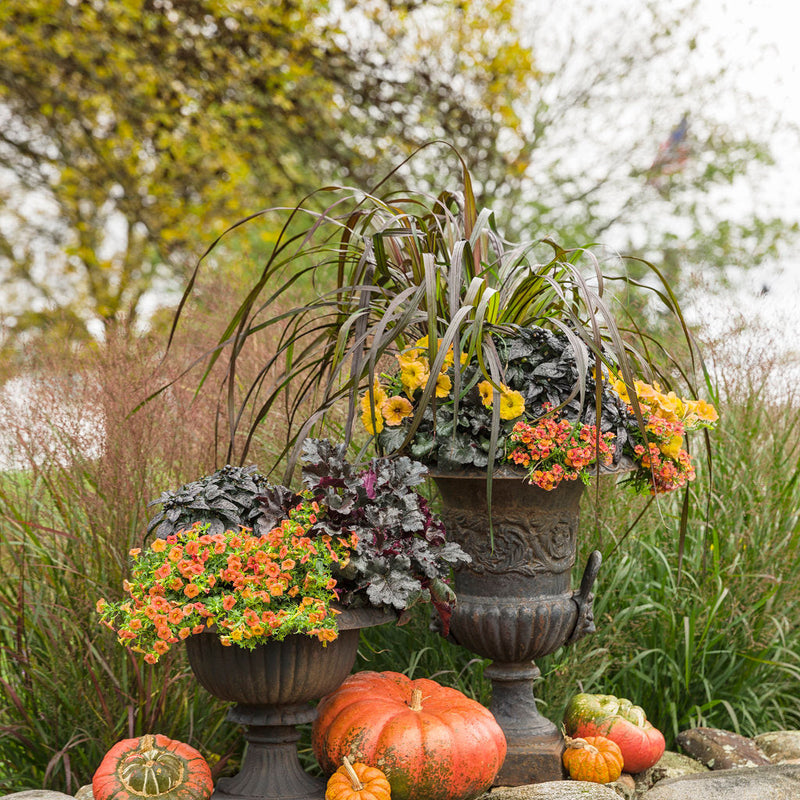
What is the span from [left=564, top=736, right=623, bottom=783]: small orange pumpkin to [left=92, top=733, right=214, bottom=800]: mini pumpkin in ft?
3.20

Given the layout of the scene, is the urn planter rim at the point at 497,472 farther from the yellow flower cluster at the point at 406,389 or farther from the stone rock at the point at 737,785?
the stone rock at the point at 737,785

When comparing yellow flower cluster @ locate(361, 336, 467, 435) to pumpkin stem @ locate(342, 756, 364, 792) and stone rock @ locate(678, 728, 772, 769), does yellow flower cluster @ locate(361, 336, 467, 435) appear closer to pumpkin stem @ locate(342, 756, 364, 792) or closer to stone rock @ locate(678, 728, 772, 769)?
pumpkin stem @ locate(342, 756, 364, 792)

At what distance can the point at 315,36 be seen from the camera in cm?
661

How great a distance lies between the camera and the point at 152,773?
6.27 feet

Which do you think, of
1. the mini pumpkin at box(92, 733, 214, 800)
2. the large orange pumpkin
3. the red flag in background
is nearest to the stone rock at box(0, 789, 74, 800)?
the mini pumpkin at box(92, 733, 214, 800)

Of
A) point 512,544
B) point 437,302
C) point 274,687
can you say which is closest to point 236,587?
point 274,687

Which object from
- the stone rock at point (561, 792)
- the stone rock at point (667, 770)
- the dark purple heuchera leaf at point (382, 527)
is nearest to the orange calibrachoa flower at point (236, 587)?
the dark purple heuchera leaf at point (382, 527)

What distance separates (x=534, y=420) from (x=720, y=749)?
1.23m

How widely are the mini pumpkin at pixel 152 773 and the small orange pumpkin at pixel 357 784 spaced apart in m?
0.31

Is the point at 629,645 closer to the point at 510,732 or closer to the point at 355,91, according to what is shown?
the point at 510,732

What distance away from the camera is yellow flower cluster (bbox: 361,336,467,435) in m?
2.12

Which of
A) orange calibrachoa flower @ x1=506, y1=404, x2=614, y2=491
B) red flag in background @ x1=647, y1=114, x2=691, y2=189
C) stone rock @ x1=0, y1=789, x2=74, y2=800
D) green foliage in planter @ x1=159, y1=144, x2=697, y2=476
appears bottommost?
stone rock @ x1=0, y1=789, x2=74, y2=800

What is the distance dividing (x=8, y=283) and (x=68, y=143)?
149 centimetres

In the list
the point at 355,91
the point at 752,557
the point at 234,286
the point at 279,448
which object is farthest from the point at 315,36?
the point at 752,557
